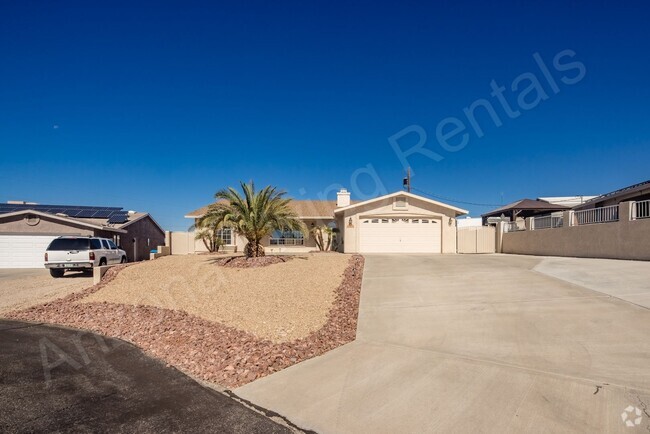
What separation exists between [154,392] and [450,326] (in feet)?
16.5

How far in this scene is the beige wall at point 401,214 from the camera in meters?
22.4

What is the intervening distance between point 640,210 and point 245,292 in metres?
14.1

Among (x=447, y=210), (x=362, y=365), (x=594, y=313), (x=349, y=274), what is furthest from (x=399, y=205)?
(x=362, y=365)

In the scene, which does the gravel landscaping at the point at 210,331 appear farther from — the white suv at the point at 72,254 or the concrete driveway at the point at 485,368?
the white suv at the point at 72,254

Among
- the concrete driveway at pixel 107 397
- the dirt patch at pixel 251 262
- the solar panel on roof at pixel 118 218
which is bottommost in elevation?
the concrete driveway at pixel 107 397

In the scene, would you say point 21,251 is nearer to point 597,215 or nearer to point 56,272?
point 56,272

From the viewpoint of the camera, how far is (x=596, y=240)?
48.2 ft

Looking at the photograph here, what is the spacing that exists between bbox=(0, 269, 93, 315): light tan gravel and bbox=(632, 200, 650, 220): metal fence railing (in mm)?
19810

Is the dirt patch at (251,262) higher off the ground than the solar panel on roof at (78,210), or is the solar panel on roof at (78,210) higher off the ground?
the solar panel on roof at (78,210)

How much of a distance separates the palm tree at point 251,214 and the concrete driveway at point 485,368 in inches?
307


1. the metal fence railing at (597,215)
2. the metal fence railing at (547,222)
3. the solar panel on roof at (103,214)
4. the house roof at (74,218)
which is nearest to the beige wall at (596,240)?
the metal fence railing at (547,222)

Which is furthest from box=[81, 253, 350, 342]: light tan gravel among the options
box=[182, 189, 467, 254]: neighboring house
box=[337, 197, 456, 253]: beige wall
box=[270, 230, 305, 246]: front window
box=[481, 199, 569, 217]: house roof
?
box=[481, 199, 569, 217]: house roof

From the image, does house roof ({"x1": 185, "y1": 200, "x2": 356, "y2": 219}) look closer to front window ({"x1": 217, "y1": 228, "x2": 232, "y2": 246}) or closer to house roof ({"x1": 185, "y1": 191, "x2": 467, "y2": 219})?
house roof ({"x1": 185, "y1": 191, "x2": 467, "y2": 219})

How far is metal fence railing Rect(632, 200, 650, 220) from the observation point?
12859mm
